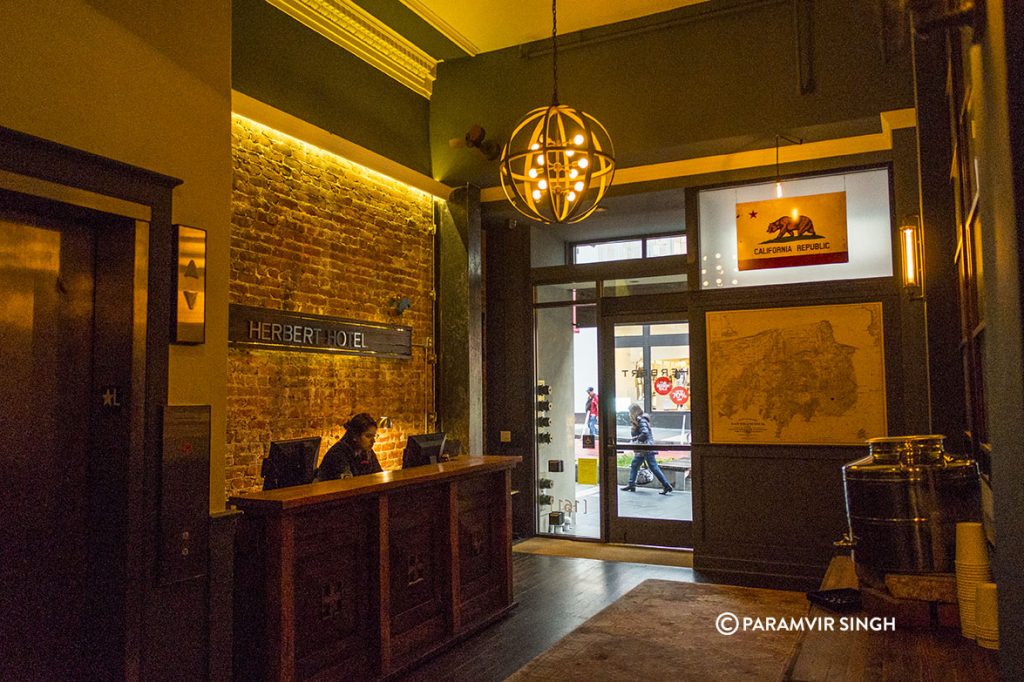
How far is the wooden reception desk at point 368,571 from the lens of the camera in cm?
345

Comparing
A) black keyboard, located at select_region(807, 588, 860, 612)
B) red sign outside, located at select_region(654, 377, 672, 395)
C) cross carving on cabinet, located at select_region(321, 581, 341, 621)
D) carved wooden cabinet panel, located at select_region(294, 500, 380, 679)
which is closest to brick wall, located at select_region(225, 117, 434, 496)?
carved wooden cabinet panel, located at select_region(294, 500, 380, 679)

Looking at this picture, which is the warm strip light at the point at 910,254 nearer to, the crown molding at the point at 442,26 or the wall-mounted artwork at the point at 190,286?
the wall-mounted artwork at the point at 190,286

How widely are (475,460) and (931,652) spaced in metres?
3.62

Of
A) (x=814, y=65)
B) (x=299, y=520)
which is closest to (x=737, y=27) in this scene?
(x=814, y=65)

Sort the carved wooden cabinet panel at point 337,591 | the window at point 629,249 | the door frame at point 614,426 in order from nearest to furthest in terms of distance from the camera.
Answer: the carved wooden cabinet panel at point 337,591
the door frame at point 614,426
the window at point 629,249

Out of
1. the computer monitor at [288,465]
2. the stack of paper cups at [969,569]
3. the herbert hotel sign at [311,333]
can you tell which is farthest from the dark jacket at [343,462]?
the stack of paper cups at [969,569]

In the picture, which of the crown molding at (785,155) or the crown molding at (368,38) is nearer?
the crown molding at (785,155)

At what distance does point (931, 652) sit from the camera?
6.64 ft

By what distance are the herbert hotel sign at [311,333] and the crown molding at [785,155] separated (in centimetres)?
257

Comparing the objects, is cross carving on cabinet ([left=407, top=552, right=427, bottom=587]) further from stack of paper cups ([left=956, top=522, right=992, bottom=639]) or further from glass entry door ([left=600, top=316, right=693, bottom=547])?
glass entry door ([left=600, top=316, right=693, bottom=547])

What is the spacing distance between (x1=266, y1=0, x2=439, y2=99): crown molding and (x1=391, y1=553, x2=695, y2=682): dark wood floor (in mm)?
4631

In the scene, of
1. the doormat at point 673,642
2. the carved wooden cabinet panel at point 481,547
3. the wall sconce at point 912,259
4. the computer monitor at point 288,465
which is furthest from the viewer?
the carved wooden cabinet panel at point 481,547

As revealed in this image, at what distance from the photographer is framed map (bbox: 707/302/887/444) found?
605 cm

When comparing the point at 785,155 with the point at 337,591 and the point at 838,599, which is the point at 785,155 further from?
the point at 337,591
